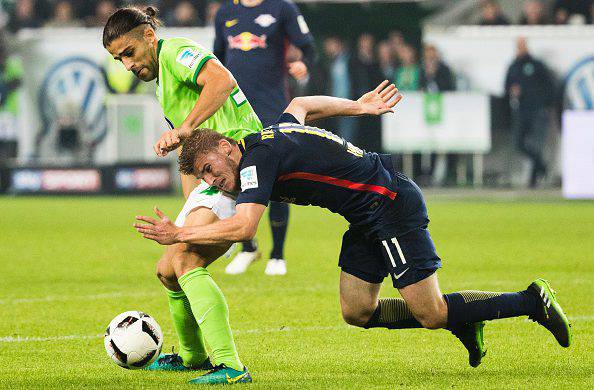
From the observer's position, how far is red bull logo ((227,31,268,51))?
932 centimetres

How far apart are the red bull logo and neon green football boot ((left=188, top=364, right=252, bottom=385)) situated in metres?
4.42

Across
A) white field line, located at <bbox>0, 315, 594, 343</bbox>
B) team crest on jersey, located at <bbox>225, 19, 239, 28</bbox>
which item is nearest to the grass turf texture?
white field line, located at <bbox>0, 315, 594, 343</bbox>

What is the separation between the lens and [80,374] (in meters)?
5.77

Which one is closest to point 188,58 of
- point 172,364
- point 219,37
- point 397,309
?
point 172,364

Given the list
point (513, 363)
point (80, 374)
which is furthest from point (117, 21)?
point (513, 363)

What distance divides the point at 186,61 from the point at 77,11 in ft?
64.2

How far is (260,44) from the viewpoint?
936 cm

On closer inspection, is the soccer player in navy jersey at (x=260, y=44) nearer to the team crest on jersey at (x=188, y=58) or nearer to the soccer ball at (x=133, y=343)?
the team crest on jersey at (x=188, y=58)

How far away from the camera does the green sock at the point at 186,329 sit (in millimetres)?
5754

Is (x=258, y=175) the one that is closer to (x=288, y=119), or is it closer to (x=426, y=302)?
(x=288, y=119)

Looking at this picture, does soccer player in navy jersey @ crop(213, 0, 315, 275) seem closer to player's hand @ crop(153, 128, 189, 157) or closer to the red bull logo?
the red bull logo

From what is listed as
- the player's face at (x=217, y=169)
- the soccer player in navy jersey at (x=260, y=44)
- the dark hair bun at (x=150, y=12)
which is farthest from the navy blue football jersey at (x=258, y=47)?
the player's face at (x=217, y=169)

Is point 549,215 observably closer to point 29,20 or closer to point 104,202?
point 104,202

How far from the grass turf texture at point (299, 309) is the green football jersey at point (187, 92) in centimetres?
124
